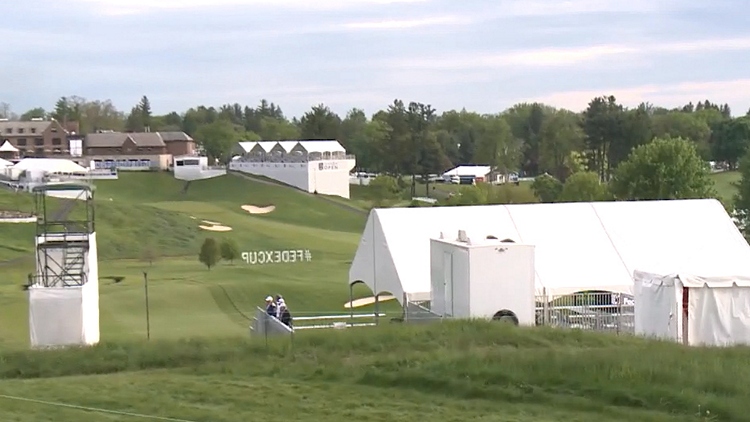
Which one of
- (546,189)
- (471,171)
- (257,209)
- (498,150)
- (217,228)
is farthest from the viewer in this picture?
(471,171)

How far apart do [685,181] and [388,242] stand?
28406 mm

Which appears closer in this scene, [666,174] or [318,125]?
[666,174]

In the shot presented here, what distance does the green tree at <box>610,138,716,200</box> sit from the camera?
47062mm

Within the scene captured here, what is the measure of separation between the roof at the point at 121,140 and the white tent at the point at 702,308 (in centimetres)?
8815

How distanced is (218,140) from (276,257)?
7070cm

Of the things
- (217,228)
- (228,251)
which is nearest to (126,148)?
(217,228)

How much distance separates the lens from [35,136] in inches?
4446

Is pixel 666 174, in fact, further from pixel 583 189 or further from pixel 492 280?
pixel 492 280

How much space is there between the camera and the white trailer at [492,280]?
18.1 meters

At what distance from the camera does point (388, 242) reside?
22.6 m

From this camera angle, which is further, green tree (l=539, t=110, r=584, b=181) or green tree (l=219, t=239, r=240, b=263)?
green tree (l=539, t=110, r=584, b=181)

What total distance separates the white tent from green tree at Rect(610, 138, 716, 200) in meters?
30.7

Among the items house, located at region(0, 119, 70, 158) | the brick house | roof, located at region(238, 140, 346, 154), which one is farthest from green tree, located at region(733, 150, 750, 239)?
house, located at region(0, 119, 70, 158)

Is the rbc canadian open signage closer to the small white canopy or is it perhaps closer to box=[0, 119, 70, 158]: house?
the small white canopy
